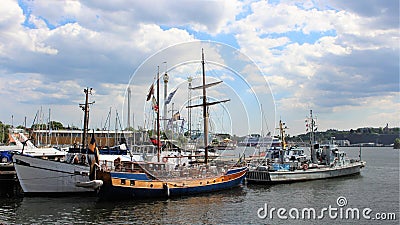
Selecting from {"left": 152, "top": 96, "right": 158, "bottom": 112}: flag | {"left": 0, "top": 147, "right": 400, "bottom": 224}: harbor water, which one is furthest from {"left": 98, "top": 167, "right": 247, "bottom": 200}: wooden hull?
{"left": 152, "top": 96, "right": 158, "bottom": 112}: flag

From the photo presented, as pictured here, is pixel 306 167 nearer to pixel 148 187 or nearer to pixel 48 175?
pixel 148 187

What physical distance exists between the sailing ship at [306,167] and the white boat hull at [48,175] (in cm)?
2362

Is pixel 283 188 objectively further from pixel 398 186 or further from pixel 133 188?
pixel 133 188

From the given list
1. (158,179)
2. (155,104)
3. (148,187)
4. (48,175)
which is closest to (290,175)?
(155,104)

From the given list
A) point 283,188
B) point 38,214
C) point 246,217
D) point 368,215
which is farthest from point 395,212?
point 38,214

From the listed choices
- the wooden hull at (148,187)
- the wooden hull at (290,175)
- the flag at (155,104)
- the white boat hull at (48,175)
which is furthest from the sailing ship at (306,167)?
the white boat hull at (48,175)

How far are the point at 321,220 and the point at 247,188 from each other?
1963cm

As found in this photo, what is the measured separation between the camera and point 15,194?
41.7 m

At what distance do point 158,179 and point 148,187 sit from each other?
1.57m

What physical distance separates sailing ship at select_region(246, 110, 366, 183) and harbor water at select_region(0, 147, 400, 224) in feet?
23.2

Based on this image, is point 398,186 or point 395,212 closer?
point 395,212

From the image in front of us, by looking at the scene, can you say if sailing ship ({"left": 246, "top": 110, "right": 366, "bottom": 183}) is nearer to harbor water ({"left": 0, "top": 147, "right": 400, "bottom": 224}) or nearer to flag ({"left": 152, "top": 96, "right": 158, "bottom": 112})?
harbor water ({"left": 0, "top": 147, "right": 400, "bottom": 224})

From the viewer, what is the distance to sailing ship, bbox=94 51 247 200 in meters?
37.8

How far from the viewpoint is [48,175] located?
41.7 metres
